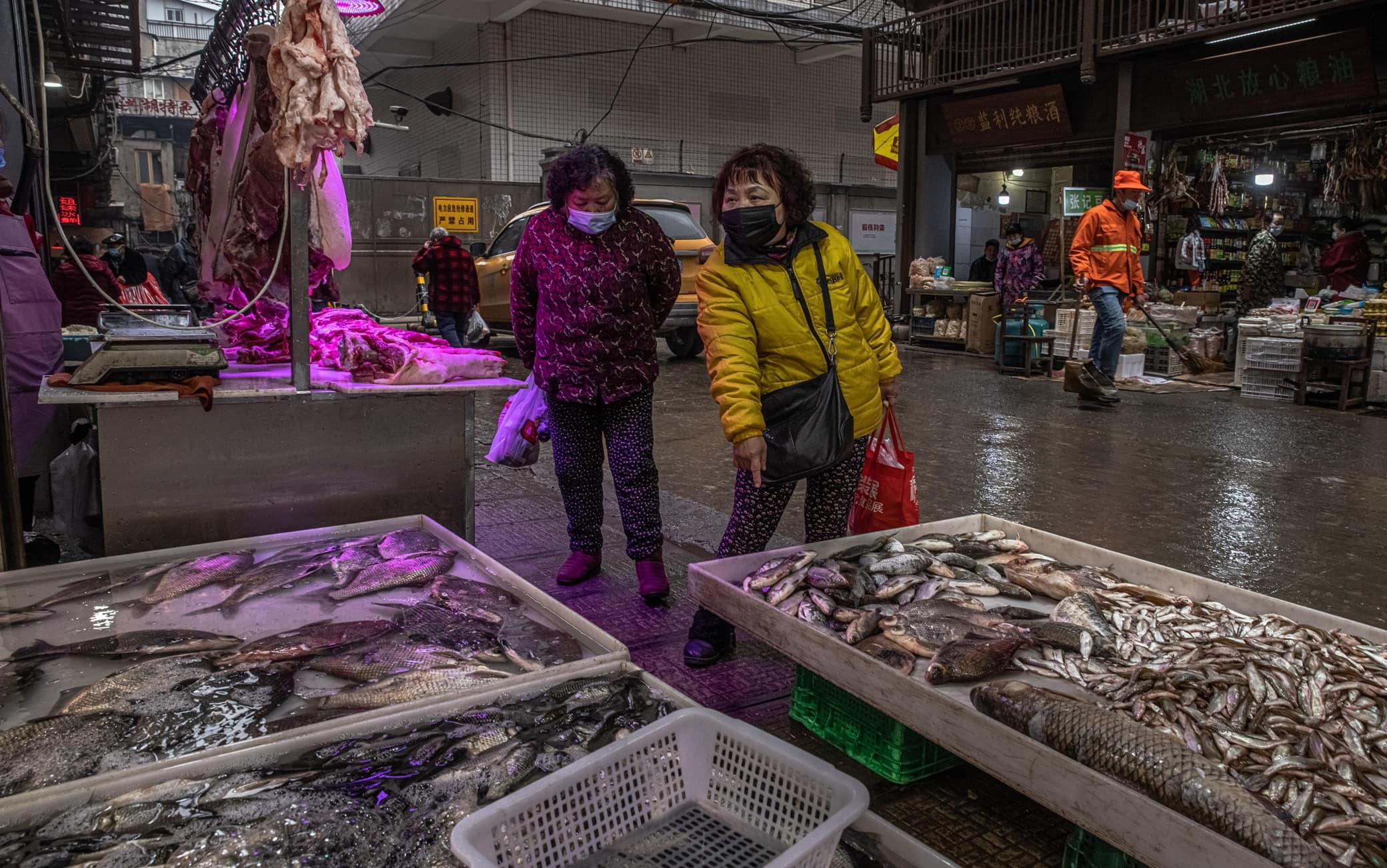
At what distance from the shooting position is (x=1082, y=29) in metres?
13.3

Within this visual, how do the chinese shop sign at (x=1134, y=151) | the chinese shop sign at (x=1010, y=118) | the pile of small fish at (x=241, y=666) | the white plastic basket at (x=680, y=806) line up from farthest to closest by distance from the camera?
the chinese shop sign at (x=1010, y=118) < the chinese shop sign at (x=1134, y=151) < the pile of small fish at (x=241, y=666) < the white plastic basket at (x=680, y=806)

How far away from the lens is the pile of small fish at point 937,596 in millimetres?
2756

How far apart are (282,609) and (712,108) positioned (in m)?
21.1

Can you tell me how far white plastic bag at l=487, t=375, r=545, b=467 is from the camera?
482 centimetres

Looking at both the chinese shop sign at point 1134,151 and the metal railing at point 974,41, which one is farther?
the metal railing at point 974,41

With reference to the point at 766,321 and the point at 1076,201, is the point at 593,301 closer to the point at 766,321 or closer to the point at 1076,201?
the point at 766,321

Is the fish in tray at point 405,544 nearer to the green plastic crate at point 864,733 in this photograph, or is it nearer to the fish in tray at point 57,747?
the fish in tray at point 57,747

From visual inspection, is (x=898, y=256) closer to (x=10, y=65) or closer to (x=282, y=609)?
(x=10, y=65)

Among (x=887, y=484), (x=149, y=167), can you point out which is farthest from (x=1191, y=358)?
(x=149, y=167)

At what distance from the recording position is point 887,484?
3939 mm

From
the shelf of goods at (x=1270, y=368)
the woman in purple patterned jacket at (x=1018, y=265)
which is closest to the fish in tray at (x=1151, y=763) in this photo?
the shelf of goods at (x=1270, y=368)

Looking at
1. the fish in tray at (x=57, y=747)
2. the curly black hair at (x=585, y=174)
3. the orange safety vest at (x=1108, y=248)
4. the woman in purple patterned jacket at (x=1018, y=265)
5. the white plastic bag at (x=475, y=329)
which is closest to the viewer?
the fish in tray at (x=57, y=747)

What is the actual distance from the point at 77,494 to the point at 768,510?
3.04 m

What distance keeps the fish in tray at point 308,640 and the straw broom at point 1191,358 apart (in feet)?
38.6
